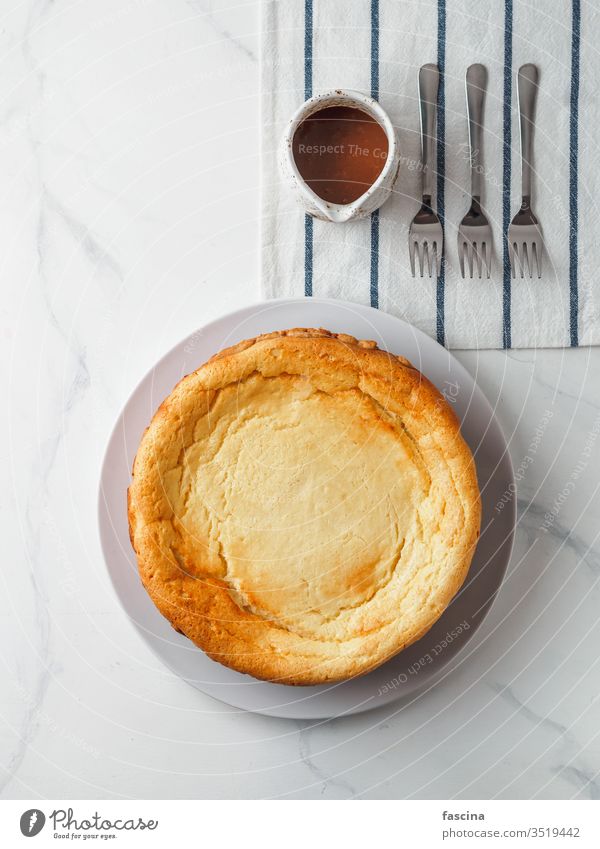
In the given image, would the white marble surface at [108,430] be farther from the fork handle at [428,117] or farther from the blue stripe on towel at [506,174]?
the fork handle at [428,117]

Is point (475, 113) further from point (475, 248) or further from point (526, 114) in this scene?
point (475, 248)

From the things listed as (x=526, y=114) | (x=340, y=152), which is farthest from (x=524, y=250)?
(x=340, y=152)

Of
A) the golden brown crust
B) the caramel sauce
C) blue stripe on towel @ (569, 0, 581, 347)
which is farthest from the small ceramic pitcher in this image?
blue stripe on towel @ (569, 0, 581, 347)

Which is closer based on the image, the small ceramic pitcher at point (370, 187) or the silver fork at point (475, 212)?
the small ceramic pitcher at point (370, 187)

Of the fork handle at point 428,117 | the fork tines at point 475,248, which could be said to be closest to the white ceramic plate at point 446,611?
the fork tines at point 475,248

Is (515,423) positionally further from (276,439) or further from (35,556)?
(35,556)
